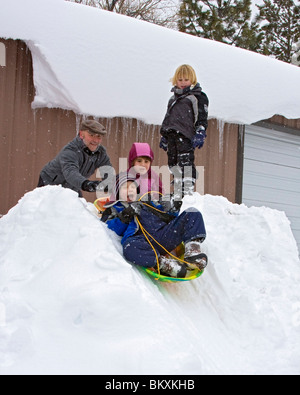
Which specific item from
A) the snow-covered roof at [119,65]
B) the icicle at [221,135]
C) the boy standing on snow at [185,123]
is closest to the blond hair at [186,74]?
the boy standing on snow at [185,123]

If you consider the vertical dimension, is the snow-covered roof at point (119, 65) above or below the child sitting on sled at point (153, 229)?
above

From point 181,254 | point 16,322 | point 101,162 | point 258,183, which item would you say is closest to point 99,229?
point 181,254

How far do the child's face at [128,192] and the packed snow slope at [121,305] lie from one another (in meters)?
0.27

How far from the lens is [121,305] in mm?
2145

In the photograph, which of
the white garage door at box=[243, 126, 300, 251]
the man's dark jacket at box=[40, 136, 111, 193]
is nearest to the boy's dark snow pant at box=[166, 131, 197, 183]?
the man's dark jacket at box=[40, 136, 111, 193]

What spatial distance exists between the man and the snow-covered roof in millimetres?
1152

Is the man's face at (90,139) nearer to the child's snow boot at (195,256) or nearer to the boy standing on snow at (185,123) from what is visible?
the boy standing on snow at (185,123)

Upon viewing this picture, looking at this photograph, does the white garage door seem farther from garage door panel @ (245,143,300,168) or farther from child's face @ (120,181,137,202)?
child's face @ (120,181,137,202)

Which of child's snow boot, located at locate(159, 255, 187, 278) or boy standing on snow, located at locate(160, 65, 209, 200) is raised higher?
boy standing on snow, located at locate(160, 65, 209, 200)

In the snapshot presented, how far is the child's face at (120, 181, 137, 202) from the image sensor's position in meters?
3.09

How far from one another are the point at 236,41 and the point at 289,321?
18077 millimetres

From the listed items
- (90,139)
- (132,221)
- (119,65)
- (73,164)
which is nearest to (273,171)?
(119,65)

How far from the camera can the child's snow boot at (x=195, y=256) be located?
268 centimetres

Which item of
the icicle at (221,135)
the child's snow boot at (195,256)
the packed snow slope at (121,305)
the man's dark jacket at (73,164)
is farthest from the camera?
the icicle at (221,135)
